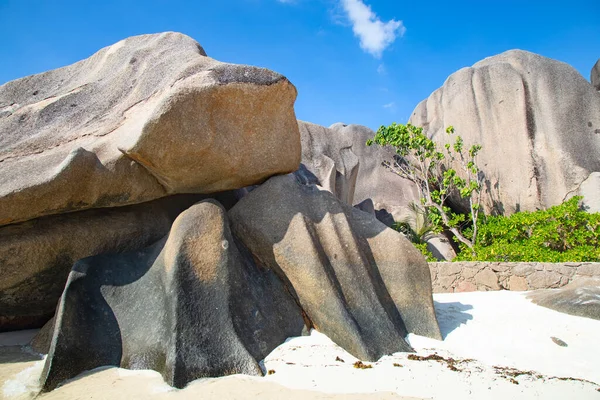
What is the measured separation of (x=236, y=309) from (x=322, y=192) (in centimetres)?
144

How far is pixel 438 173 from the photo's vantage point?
11258 mm

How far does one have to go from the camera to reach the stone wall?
19.5 feet

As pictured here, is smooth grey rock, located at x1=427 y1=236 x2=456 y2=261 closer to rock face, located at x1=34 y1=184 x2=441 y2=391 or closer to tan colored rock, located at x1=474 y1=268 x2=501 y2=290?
tan colored rock, located at x1=474 y1=268 x2=501 y2=290

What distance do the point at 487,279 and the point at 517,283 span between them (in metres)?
0.39

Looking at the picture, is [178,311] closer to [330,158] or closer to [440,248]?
[440,248]

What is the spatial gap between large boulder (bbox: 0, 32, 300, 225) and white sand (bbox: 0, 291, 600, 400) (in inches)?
52.9

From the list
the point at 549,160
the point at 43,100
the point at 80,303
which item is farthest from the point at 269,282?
the point at 549,160

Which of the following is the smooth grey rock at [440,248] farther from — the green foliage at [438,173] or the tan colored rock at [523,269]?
the tan colored rock at [523,269]

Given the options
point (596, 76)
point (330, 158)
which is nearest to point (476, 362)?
point (330, 158)

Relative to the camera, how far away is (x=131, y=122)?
3.69 meters

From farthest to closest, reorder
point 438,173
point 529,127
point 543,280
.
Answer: point 438,173, point 529,127, point 543,280

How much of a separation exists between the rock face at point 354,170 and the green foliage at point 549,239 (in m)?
3.46

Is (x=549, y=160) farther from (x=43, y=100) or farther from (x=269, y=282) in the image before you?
(x=43, y=100)

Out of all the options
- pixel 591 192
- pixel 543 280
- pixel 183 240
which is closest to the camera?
pixel 183 240
